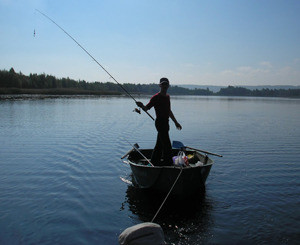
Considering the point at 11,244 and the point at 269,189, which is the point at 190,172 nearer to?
the point at 269,189

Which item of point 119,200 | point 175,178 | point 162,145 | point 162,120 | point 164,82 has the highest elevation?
point 164,82

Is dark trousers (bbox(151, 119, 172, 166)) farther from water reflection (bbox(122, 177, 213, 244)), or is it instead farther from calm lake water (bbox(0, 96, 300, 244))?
calm lake water (bbox(0, 96, 300, 244))

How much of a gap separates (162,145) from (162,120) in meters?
0.79

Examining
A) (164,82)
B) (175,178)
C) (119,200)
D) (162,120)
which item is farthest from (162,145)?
(119,200)

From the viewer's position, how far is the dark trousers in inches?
334

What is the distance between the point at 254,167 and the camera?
12.2 metres

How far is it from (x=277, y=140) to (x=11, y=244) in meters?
17.9

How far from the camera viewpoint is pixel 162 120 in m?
8.50

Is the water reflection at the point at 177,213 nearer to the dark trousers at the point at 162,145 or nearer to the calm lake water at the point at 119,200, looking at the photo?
the calm lake water at the point at 119,200

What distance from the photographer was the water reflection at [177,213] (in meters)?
6.08

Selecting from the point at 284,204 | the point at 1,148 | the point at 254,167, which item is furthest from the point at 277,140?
the point at 1,148

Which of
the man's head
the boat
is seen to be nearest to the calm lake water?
the boat

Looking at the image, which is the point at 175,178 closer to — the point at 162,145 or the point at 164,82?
the point at 162,145

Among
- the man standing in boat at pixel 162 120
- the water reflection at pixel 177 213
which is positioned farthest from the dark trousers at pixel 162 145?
the water reflection at pixel 177 213
